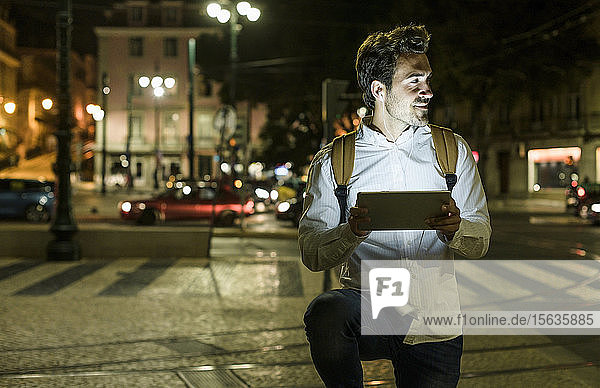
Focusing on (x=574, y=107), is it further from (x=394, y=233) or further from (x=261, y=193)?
(x=394, y=233)

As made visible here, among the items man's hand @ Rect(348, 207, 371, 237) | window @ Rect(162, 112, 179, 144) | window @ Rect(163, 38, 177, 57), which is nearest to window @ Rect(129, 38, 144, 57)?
window @ Rect(163, 38, 177, 57)

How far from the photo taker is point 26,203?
28.2 meters

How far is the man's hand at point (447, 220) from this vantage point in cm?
255

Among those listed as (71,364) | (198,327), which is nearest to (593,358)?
(198,327)

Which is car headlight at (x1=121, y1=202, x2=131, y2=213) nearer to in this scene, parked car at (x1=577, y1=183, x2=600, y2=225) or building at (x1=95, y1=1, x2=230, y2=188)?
parked car at (x1=577, y1=183, x2=600, y2=225)

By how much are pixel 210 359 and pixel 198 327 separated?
1449mm

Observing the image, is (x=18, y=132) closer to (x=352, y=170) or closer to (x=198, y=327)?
(x=198, y=327)

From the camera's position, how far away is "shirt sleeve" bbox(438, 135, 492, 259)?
273 centimetres

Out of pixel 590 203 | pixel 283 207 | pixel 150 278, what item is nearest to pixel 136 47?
pixel 283 207

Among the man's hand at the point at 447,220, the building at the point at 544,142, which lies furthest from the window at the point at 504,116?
the man's hand at the point at 447,220

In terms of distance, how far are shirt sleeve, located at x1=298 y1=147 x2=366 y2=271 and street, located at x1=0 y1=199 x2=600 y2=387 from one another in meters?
3.48

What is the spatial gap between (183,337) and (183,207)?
19.3 m

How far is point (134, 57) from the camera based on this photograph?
73875 millimetres

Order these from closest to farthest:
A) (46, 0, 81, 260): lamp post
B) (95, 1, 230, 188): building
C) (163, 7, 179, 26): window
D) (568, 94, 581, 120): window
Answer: (46, 0, 81, 260): lamp post → (568, 94, 581, 120): window → (163, 7, 179, 26): window → (95, 1, 230, 188): building
